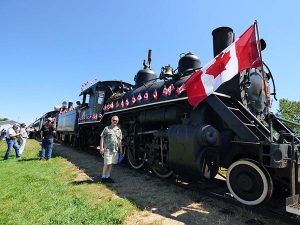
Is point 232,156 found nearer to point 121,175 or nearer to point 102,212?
point 102,212

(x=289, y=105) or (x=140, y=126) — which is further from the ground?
(x=289, y=105)

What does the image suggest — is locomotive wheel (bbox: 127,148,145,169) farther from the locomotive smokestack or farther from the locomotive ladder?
the locomotive smokestack

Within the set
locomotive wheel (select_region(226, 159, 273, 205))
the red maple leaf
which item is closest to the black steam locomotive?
locomotive wheel (select_region(226, 159, 273, 205))

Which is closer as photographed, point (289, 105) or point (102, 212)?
point (102, 212)

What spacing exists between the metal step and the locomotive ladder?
3.77ft

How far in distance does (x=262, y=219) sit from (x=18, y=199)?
4783 mm

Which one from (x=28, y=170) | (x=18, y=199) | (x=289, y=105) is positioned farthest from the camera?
(x=289, y=105)

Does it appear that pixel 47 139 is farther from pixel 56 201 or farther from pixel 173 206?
pixel 173 206

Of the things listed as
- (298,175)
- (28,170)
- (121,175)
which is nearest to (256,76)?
(298,175)

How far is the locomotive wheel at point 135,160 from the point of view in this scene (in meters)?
9.11

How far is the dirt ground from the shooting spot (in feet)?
15.5

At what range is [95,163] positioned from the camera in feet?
35.6

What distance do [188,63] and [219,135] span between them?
285 centimetres

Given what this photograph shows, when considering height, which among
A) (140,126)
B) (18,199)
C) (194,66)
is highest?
(194,66)
